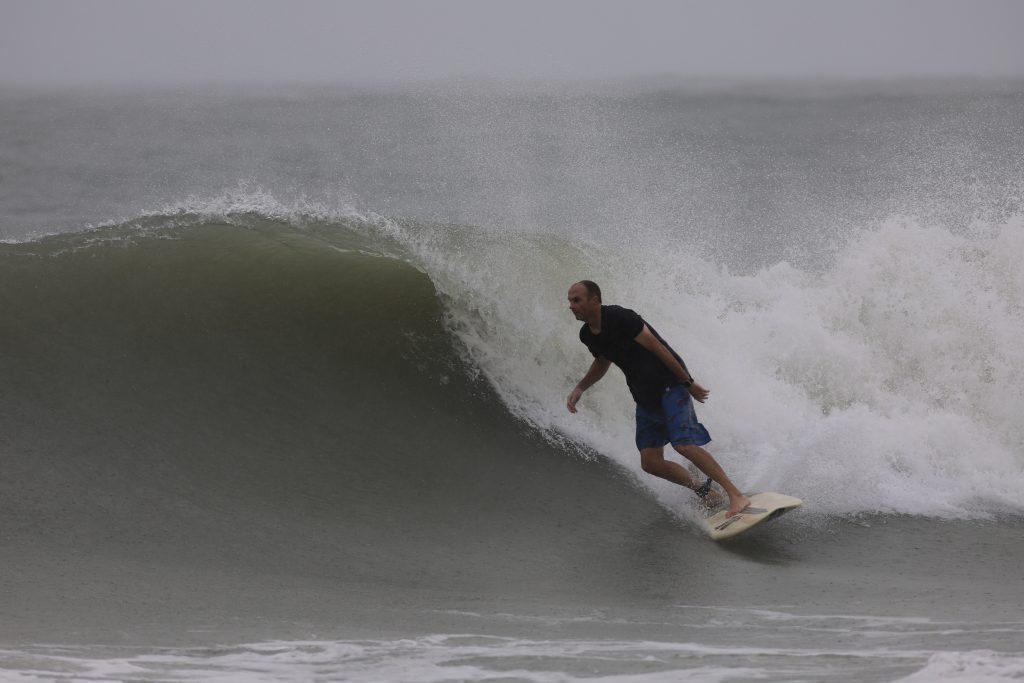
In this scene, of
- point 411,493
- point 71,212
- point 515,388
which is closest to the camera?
point 411,493

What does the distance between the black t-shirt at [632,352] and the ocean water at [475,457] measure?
0.83m

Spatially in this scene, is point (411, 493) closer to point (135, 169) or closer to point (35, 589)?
point (35, 589)

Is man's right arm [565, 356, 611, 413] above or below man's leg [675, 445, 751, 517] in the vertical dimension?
above

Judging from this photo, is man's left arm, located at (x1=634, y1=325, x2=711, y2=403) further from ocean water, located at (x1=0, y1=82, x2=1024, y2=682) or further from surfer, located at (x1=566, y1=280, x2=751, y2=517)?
ocean water, located at (x1=0, y1=82, x2=1024, y2=682)

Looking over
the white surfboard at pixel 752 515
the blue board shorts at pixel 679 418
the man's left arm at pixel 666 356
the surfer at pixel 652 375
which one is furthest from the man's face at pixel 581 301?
the white surfboard at pixel 752 515

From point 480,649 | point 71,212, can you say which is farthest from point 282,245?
point 71,212

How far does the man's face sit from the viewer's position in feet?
19.3

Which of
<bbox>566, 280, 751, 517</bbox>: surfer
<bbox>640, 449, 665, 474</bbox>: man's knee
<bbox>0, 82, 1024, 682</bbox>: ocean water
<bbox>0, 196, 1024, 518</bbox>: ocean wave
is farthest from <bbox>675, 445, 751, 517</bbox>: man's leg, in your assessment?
<bbox>0, 196, 1024, 518</bbox>: ocean wave

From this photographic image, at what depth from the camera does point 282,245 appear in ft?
29.5

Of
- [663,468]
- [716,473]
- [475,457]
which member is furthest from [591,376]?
[475,457]

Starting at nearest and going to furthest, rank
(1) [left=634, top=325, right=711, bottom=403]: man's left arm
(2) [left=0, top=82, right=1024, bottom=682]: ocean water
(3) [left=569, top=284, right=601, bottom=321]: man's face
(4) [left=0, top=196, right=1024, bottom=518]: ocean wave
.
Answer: (2) [left=0, top=82, right=1024, bottom=682]: ocean water → (3) [left=569, top=284, right=601, bottom=321]: man's face → (1) [left=634, top=325, right=711, bottom=403]: man's left arm → (4) [left=0, top=196, right=1024, bottom=518]: ocean wave

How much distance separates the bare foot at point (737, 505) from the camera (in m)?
6.04

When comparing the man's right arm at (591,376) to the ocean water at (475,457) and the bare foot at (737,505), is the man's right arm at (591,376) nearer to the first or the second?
the ocean water at (475,457)

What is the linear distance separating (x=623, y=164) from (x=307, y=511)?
78.0 feet
